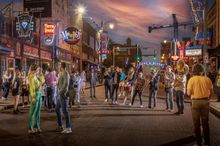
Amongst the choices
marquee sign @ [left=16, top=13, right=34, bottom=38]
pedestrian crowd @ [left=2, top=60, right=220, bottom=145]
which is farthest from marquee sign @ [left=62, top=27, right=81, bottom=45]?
pedestrian crowd @ [left=2, top=60, right=220, bottom=145]

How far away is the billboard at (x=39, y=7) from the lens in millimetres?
37969

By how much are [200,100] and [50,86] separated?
842 cm

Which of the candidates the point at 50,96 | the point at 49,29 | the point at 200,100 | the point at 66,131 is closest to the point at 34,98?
the point at 66,131

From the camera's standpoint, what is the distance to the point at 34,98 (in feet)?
32.2

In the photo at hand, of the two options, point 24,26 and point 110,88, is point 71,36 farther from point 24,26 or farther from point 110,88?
point 110,88

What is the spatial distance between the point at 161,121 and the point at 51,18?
30.6 m

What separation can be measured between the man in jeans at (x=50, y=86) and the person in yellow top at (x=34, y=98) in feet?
15.8

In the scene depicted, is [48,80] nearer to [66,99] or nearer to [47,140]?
[66,99]

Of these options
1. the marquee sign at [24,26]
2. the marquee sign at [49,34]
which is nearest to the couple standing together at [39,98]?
the marquee sign at [24,26]

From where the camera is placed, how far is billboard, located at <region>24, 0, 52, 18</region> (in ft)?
125

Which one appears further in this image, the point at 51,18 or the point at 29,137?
the point at 51,18

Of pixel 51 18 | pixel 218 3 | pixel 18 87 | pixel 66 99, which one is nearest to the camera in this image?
pixel 66 99

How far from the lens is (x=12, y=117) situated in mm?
13141

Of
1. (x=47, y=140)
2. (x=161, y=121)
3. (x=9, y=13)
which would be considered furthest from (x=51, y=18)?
(x=47, y=140)
